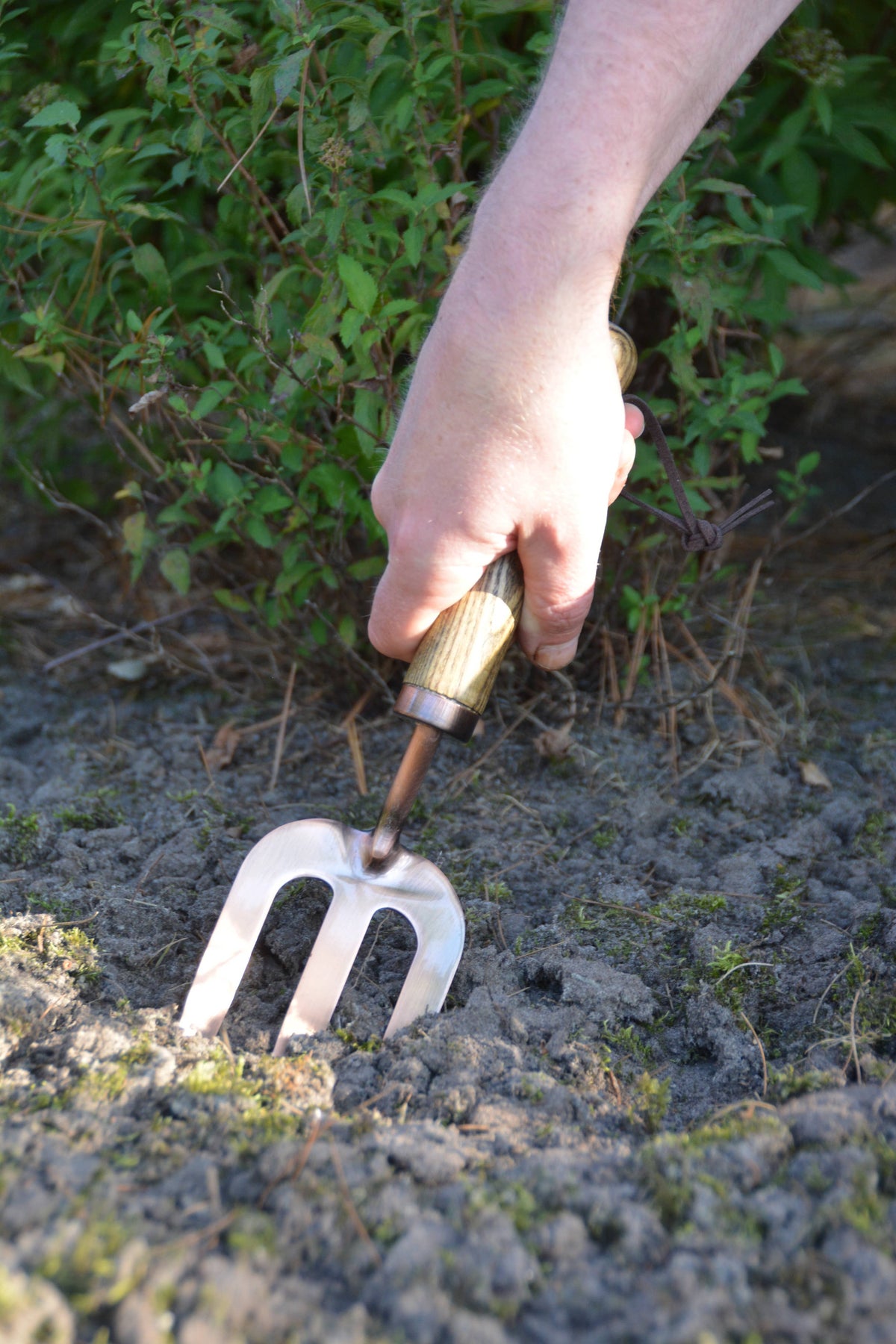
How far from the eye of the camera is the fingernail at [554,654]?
1514 millimetres

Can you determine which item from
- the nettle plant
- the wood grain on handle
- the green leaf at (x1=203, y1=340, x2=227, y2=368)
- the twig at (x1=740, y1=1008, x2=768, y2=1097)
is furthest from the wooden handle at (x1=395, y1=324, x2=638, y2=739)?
the green leaf at (x1=203, y1=340, x2=227, y2=368)

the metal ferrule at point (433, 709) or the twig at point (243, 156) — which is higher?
→ the twig at point (243, 156)

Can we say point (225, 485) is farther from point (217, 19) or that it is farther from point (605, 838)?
point (605, 838)

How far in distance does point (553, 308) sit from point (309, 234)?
594mm

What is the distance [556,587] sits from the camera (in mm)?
1355

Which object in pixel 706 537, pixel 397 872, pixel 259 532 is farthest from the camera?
pixel 259 532

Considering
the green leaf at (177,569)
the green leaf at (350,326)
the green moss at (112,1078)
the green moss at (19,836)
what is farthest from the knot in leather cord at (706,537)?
the green moss at (19,836)

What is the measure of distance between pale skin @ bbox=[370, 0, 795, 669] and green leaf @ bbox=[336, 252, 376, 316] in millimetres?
363

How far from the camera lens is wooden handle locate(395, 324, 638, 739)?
135 cm

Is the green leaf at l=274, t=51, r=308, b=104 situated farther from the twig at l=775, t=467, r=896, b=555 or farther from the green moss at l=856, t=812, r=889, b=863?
the green moss at l=856, t=812, r=889, b=863

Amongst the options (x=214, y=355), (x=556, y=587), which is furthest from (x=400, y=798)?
(x=214, y=355)

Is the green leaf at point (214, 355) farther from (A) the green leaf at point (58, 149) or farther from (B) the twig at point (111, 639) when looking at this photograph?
(B) the twig at point (111, 639)

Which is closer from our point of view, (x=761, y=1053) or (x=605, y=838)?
(x=761, y=1053)

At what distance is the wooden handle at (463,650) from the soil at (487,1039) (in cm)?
41
